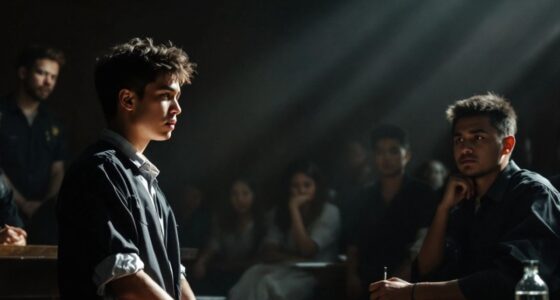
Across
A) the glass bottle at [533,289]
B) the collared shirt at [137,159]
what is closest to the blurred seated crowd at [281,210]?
the glass bottle at [533,289]

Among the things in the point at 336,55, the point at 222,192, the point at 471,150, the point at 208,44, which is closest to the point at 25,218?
the point at 222,192

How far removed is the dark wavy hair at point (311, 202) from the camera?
6477 millimetres

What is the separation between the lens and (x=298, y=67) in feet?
27.5

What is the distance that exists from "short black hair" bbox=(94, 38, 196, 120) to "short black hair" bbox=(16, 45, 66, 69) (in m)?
4.78

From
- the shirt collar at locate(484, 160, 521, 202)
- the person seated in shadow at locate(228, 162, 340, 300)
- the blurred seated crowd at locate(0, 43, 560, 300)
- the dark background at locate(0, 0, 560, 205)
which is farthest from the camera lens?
the dark background at locate(0, 0, 560, 205)

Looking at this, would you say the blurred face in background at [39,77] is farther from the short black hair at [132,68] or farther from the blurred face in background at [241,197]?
the short black hair at [132,68]

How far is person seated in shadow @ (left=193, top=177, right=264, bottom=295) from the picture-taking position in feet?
21.3

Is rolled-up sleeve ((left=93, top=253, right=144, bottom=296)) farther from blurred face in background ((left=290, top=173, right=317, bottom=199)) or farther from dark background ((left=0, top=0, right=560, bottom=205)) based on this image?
dark background ((left=0, top=0, right=560, bottom=205))

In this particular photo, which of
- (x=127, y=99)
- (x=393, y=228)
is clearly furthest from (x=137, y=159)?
(x=393, y=228)

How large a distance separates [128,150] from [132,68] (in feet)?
0.77

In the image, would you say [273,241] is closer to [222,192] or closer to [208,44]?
[222,192]

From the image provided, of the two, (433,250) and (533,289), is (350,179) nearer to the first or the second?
(433,250)

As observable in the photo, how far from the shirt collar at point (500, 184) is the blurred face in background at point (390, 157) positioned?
2619 mm

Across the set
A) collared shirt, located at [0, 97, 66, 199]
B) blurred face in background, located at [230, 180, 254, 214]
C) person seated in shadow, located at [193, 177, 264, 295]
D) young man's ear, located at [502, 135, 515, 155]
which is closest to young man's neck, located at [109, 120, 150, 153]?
young man's ear, located at [502, 135, 515, 155]
